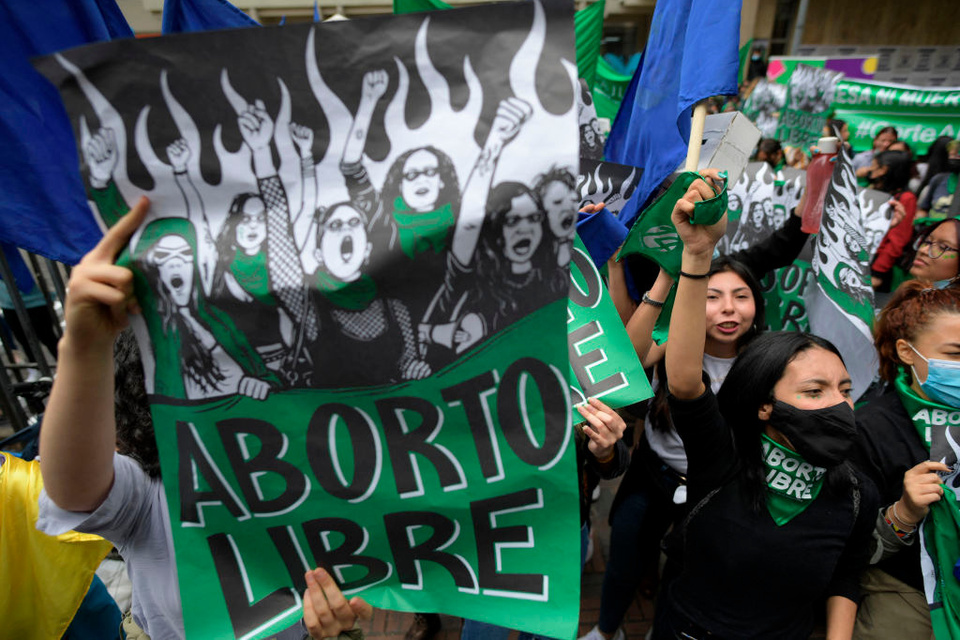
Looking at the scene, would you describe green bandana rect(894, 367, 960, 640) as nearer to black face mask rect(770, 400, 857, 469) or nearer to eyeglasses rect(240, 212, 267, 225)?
black face mask rect(770, 400, 857, 469)

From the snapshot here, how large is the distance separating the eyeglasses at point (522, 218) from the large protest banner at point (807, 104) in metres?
6.17

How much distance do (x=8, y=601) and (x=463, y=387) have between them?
150cm

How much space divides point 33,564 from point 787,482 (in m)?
2.20

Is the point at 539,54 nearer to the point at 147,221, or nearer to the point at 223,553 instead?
the point at 147,221

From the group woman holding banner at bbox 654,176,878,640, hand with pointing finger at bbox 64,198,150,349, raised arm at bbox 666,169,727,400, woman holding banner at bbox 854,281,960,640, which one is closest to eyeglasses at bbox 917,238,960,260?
woman holding banner at bbox 854,281,960,640

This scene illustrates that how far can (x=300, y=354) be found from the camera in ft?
3.69

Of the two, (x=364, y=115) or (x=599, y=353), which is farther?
(x=599, y=353)

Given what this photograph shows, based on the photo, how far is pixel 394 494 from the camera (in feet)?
3.98

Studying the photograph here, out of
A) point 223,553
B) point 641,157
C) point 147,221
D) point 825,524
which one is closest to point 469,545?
point 223,553

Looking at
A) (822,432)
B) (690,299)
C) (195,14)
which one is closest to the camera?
(690,299)

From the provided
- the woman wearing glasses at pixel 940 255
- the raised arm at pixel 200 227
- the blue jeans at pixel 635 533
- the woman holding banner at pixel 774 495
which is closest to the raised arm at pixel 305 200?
the raised arm at pixel 200 227

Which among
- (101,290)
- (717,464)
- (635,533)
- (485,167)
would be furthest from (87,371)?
(635,533)

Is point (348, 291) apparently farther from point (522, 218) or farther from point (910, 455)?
point (910, 455)

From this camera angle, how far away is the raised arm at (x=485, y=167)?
1.03 meters
